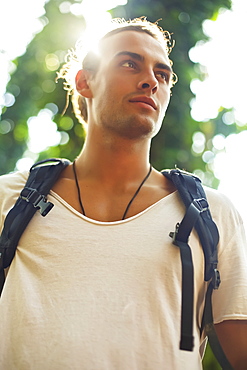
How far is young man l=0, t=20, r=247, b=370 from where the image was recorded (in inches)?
80.5

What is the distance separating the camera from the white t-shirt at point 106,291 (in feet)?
6.63

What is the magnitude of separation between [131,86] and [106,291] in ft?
3.48

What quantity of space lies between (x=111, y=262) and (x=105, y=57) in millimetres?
1250

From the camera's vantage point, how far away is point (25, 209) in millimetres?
2373

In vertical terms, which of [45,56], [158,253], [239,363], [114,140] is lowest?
[239,363]

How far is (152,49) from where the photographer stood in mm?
2828

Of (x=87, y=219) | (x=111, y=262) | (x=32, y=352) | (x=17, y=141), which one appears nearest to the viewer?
(x=32, y=352)

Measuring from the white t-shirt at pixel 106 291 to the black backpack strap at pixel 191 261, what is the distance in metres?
0.04

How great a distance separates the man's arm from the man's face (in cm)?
100

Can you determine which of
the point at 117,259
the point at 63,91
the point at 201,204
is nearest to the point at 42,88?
the point at 63,91

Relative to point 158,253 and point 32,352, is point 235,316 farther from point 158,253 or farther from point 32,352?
point 32,352

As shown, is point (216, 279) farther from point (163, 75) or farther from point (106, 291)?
point (163, 75)

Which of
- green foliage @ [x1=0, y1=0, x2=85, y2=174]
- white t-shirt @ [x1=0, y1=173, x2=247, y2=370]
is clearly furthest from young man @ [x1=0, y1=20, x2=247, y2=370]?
green foliage @ [x1=0, y1=0, x2=85, y2=174]

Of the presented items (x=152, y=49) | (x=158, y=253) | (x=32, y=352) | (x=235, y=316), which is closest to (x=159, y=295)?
(x=158, y=253)
